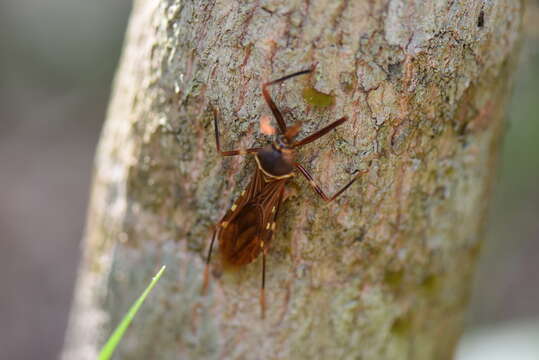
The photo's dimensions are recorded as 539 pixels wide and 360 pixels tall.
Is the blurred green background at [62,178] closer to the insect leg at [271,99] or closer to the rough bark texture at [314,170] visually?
the rough bark texture at [314,170]

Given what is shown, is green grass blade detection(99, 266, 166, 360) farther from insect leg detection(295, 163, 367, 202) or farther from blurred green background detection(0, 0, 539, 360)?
blurred green background detection(0, 0, 539, 360)

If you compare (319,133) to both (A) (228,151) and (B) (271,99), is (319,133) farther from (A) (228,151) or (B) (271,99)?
(A) (228,151)

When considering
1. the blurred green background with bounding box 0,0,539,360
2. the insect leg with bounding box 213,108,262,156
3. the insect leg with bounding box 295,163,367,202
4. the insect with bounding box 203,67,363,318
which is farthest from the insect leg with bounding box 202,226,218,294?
the blurred green background with bounding box 0,0,539,360

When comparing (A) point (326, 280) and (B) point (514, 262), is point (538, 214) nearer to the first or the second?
(B) point (514, 262)

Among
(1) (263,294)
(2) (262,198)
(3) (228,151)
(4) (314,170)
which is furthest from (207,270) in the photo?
(4) (314,170)

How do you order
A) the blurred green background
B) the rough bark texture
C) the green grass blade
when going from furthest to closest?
the blurred green background, the rough bark texture, the green grass blade

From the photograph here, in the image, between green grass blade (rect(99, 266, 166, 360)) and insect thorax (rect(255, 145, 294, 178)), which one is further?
insect thorax (rect(255, 145, 294, 178))

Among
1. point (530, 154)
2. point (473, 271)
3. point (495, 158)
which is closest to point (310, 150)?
point (495, 158)
